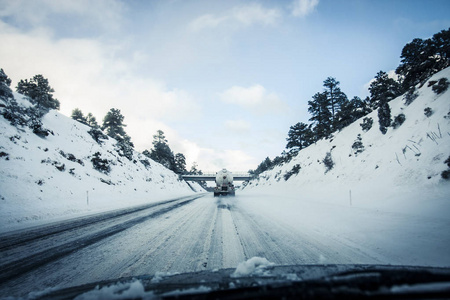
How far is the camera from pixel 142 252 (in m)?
3.62

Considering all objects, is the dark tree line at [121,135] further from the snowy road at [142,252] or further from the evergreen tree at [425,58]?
the evergreen tree at [425,58]

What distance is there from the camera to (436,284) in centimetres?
129

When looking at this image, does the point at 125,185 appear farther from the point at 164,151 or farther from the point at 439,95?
the point at 164,151

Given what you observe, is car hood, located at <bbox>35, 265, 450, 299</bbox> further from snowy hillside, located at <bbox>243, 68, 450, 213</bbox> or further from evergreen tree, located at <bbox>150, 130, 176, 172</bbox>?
evergreen tree, located at <bbox>150, 130, 176, 172</bbox>

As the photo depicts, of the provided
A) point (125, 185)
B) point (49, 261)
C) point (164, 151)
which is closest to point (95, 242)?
point (49, 261)

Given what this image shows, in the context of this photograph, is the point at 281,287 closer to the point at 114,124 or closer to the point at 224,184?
the point at 224,184

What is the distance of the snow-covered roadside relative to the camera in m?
3.97

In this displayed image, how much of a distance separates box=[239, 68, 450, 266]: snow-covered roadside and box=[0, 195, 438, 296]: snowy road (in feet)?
2.84

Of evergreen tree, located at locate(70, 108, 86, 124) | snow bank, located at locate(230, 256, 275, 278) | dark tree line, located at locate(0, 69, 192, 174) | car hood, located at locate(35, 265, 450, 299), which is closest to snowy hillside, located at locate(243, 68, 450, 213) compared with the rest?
car hood, located at locate(35, 265, 450, 299)

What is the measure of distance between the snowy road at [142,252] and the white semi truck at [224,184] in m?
21.3

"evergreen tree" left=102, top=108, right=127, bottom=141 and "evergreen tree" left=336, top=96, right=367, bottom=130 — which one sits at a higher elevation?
"evergreen tree" left=102, top=108, right=127, bottom=141

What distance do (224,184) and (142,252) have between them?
77.2ft

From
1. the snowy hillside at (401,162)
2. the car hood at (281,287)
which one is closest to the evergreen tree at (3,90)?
the car hood at (281,287)

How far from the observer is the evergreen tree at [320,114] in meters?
30.9
